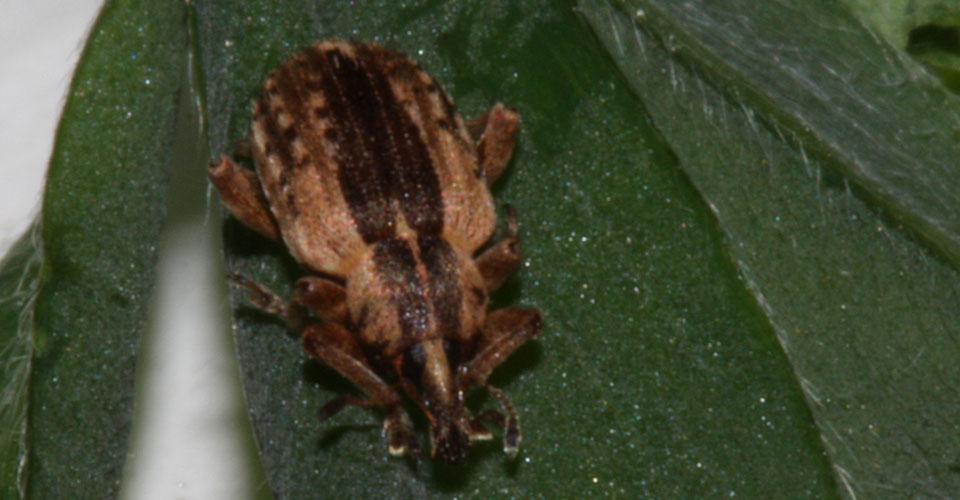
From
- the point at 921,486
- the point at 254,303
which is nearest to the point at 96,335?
the point at 254,303

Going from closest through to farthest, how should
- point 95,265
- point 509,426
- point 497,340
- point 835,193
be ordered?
point 95,265, point 509,426, point 497,340, point 835,193

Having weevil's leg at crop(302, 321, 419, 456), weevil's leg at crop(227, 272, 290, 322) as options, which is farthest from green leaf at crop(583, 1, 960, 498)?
weevil's leg at crop(227, 272, 290, 322)

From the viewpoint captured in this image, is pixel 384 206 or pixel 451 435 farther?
pixel 384 206

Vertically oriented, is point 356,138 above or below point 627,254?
above

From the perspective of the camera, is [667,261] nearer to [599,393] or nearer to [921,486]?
[599,393]

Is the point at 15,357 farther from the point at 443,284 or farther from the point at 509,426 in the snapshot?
the point at 509,426

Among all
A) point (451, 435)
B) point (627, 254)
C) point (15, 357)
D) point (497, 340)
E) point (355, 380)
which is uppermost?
point (627, 254)

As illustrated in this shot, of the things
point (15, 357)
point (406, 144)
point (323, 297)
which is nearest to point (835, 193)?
point (406, 144)

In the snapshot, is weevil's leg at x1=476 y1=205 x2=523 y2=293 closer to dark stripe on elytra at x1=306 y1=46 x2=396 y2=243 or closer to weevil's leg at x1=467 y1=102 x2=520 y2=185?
weevil's leg at x1=467 y1=102 x2=520 y2=185
